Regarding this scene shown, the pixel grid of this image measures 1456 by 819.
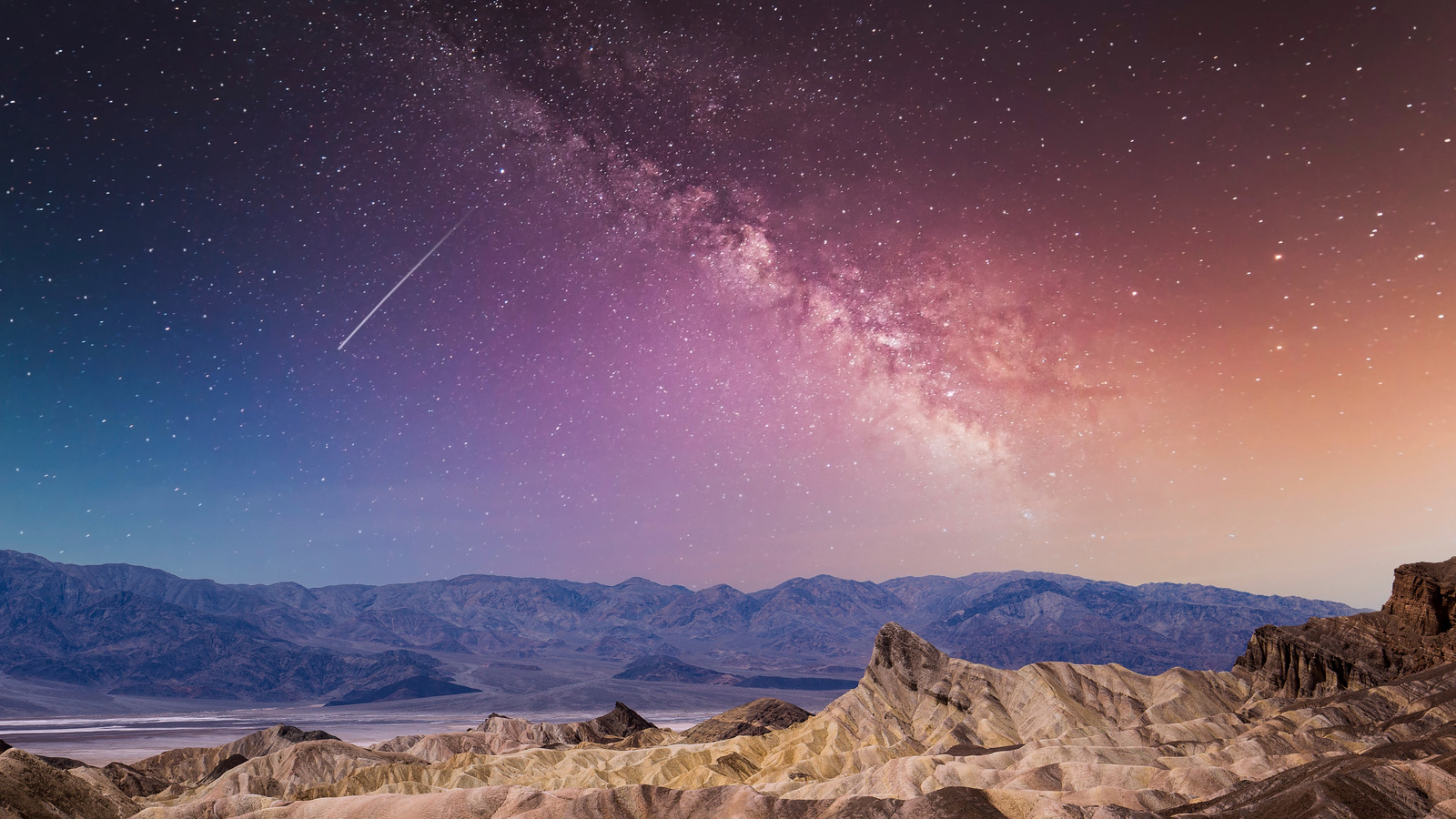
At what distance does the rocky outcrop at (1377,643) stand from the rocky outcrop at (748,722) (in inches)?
2620

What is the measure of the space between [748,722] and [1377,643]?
91.8m

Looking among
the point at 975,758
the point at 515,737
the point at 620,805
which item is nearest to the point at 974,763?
Result: the point at 975,758

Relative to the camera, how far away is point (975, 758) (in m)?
82.1

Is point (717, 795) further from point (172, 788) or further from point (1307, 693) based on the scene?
point (172, 788)

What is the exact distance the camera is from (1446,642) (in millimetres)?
96000

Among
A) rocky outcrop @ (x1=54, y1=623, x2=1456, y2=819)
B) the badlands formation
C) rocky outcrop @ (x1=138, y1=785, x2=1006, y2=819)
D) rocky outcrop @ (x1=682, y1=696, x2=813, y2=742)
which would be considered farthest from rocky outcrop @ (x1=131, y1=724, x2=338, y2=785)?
rocky outcrop @ (x1=138, y1=785, x2=1006, y2=819)

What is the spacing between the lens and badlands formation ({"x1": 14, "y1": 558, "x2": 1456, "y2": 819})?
57.5 m

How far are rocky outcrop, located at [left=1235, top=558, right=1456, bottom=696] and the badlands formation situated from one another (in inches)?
9.6

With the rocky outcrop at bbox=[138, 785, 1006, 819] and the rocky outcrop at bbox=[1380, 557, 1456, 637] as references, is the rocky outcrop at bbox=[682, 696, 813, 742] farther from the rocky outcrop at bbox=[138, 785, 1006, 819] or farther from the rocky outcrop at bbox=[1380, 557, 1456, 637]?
the rocky outcrop at bbox=[1380, 557, 1456, 637]

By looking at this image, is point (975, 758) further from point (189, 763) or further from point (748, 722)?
point (189, 763)

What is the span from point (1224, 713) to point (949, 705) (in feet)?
108

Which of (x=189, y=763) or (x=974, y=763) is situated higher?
(x=974, y=763)

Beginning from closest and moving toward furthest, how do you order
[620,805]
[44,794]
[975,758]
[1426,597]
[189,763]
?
[620,805]
[44,794]
[975,758]
[1426,597]
[189,763]

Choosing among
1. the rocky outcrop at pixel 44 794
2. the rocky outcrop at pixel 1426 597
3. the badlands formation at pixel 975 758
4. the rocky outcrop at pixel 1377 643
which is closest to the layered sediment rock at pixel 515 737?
the badlands formation at pixel 975 758
